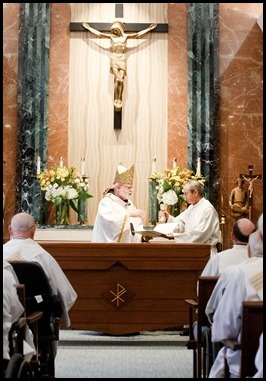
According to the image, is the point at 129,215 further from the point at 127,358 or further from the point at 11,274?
the point at 11,274

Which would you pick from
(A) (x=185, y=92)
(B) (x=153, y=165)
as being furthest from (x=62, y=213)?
(A) (x=185, y=92)

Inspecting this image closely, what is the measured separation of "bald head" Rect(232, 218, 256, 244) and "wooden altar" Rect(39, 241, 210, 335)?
2303 mm

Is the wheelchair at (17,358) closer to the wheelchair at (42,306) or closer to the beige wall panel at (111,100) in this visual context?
the wheelchair at (42,306)

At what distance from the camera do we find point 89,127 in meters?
12.2

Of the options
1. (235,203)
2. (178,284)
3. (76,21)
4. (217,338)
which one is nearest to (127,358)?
(178,284)

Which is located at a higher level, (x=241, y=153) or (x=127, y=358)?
(x=241, y=153)

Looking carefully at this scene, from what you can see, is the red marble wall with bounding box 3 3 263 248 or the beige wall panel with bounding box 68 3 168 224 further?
the beige wall panel with bounding box 68 3 168 224

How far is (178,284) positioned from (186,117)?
4.18 meters

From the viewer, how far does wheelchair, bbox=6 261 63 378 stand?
586 cm

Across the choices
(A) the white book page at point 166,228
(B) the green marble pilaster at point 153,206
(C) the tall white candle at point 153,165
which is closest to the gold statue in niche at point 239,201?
(B) the green marble pilaster at point 153,206

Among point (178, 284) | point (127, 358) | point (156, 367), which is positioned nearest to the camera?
point (156, 367)

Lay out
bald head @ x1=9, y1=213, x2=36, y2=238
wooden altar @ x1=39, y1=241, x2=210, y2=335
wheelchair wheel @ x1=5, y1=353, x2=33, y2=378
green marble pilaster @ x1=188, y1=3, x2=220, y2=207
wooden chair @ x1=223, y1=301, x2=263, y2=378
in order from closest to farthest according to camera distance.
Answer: wheelchair wheel @ x1=5, y1=353, x2=33, y2=378 < wooden chair @ x1=223, y1=301, x2=263, y2=378 < bald head @ x1=9, y1=213, x2=36, y2=238 < wooden altar @ x1=39, y1=241, x2=210, y2=335 < green marble pilaster @ x1=188, y1=3, x2=220, y2=207

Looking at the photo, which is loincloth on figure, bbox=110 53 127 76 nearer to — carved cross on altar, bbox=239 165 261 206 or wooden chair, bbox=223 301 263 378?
carved cross on altar, bbox=239 165 261 206

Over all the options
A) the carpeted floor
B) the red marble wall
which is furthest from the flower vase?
the carpeted floor
